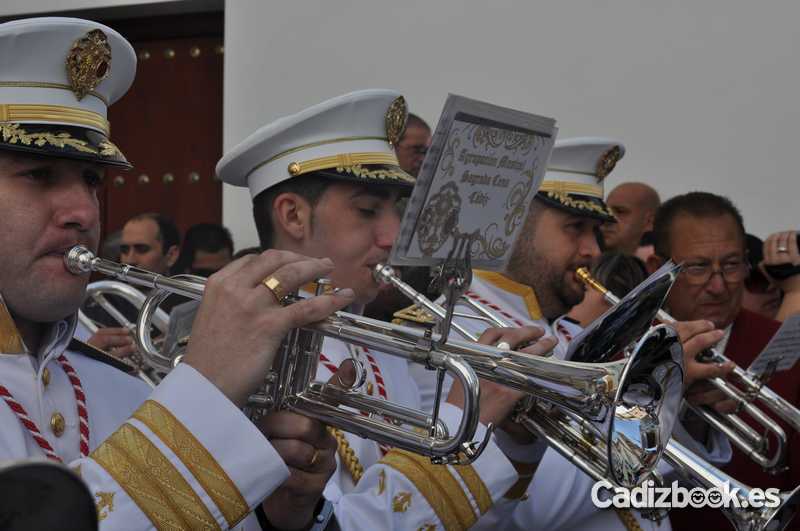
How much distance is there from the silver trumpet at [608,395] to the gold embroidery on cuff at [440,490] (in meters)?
0.21

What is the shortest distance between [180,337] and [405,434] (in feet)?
3.36

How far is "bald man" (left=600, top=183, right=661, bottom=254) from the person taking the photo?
5574 millimetres

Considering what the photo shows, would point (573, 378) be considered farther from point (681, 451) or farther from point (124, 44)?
point (124, 44)

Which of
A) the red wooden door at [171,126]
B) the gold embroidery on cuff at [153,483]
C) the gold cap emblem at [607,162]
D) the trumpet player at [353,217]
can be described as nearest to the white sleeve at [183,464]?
the gold embroidery on cuff at [153,483]

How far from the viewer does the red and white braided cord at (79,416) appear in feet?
6.11

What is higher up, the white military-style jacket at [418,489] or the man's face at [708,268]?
the man's face at [708,268]

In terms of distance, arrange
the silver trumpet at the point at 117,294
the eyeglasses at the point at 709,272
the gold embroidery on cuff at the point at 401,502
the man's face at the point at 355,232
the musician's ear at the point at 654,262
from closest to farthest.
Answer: the gold embroidery on cuff at the point at 401,502 < the man's face at the point at 355,232 < the silver trumpet at the point at 117,294 < the eyeglasses at the point at 709,272 < the musician's ear at the point at 654,262

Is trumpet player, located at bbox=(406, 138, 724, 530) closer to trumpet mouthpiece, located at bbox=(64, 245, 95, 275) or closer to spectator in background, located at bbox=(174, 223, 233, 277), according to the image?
trumpet mouthpiece, located at bbox=(64, 245, 95, 275)

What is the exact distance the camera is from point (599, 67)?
5805 millimetres

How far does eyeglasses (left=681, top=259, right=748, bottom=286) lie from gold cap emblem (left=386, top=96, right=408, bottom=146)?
150cm

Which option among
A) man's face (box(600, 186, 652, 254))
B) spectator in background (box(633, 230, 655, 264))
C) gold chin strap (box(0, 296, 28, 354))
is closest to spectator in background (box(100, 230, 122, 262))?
man's face (box(600, 186, 652, 254))

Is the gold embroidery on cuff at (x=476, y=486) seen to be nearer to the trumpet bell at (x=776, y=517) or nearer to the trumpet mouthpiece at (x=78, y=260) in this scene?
the trumpet bell at (x=776, y=517)

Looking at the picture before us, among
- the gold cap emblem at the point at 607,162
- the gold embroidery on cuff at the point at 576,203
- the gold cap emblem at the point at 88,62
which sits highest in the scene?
the gold cap emblem at the point at 88,62

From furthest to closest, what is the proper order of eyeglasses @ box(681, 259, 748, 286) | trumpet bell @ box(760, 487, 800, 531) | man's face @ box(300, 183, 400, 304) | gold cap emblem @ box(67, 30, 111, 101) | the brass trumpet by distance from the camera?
eyeglasses @ box(681, 259, 748, 286)
the brass trumpet
man's face @ box(300, 183, 400, 304)
trumpet bell @ box(760, 487, 800, 531)
gold cap emblem @ box(67, 30, 111, 101)
